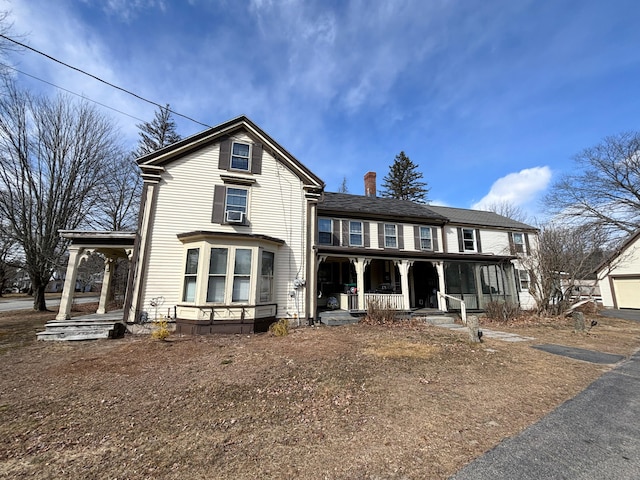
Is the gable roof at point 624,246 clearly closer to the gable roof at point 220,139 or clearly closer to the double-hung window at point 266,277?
the gable roof at point 220,139

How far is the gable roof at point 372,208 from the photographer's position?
15516 mm

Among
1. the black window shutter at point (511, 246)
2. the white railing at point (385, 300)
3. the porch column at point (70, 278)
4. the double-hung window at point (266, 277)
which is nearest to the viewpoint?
the porch column at point (70, 278)

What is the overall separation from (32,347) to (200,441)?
8.28 metres

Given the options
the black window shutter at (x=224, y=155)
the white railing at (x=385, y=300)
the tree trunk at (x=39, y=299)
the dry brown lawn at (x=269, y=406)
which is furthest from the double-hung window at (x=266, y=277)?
the tree trunk at (x=39, y=299)

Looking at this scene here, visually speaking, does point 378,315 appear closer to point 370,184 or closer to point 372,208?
point 372,208

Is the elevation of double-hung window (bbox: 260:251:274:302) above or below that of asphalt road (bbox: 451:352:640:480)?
above

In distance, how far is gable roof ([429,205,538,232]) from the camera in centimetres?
1884

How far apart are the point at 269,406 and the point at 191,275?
717 centimetres

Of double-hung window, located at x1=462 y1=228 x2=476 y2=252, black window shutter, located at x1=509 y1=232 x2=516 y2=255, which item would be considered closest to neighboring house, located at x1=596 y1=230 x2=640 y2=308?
black window shutter, located at x1=509 y1=232 x2=516 y2=255

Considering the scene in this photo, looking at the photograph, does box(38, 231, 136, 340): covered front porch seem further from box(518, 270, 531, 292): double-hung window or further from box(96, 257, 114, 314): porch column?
box(518, 270, 531, 292): double-hung window

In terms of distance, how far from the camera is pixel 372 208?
54.9ft

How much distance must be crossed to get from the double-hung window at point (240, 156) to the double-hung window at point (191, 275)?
4.13 metres

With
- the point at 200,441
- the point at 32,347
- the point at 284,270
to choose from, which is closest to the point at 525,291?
the point at 284,270

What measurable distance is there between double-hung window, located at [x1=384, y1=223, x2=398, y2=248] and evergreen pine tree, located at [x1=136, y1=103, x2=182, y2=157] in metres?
22.7
